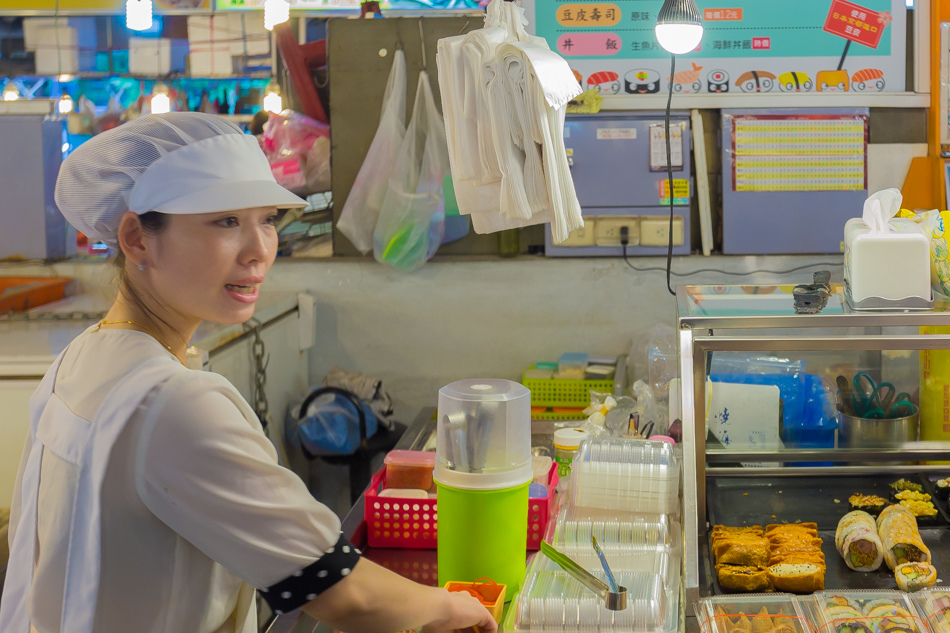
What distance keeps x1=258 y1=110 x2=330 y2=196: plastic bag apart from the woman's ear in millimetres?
2898

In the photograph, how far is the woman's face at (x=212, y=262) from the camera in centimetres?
118

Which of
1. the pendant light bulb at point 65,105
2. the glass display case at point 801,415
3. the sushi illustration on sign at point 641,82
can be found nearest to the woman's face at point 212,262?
the glass display case at point 801,415

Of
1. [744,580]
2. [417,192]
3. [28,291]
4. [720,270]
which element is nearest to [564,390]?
[720,270]

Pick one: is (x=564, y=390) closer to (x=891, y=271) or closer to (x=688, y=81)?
(x=688, y=81)

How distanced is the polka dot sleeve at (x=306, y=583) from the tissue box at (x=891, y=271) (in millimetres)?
1379

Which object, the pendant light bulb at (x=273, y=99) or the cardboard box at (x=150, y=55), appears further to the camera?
the cardboard box at (x=150, y=55)

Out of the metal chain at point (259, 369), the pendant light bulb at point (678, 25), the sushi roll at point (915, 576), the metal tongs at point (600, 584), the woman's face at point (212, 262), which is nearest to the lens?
the woman's face at point (212, 262)

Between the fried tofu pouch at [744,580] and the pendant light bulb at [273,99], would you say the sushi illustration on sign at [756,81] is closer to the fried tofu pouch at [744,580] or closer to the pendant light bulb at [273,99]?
the pendant light bulb at [273,99]

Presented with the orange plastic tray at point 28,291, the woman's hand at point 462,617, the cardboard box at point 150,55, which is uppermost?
the cardboard box at point 150,55

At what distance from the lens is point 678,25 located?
2172mm

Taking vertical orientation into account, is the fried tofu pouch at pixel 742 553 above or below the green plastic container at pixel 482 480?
below

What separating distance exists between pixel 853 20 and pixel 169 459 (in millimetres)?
3772

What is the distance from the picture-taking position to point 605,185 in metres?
3.94

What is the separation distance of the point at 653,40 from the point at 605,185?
0.70 m
